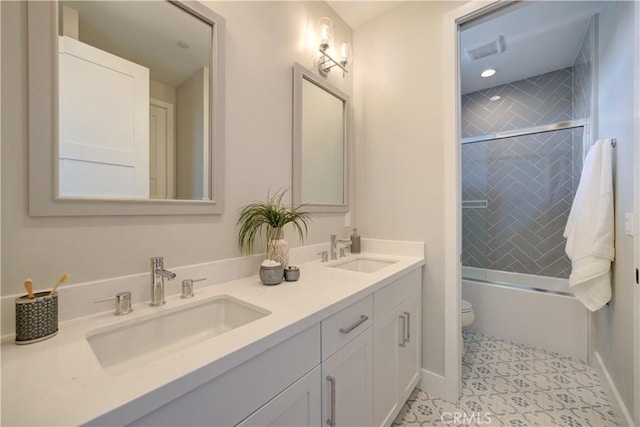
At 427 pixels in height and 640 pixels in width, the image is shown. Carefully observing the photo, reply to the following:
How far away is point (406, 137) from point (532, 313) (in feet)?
6.10

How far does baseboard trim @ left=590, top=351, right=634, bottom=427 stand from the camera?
1292mm

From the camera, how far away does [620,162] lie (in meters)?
1.44

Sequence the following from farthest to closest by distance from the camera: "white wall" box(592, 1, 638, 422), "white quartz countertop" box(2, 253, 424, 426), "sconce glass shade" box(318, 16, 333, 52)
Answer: "sconce glass shade" box(318, 16, 333, 52) → "white wall" box(592, 1, 638, 422) → "white quartz countertop" box(2, 253, 424, 426)

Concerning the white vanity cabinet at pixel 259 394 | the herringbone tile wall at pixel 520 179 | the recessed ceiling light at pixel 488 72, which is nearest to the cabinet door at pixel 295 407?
the white vanity cabinet at pixel 259 394

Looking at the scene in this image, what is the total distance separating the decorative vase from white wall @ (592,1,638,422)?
1722 millimetres

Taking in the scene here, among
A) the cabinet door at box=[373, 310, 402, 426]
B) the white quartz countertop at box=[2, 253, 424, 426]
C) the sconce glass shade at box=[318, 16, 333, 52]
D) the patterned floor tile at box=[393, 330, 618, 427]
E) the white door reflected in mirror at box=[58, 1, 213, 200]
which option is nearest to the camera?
the white quartz countertop at box=[2, 253, 424, 426]

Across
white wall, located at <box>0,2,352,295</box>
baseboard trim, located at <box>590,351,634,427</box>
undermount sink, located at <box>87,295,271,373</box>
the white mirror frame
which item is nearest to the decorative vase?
Result: white wall, located at <box>0,2,352,295</box>

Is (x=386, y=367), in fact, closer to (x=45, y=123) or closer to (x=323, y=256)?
(x=323, y=256)

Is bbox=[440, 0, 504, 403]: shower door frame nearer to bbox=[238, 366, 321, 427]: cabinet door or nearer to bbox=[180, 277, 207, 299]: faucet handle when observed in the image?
bbox=[238, 366, 321, 427]: cabinet door

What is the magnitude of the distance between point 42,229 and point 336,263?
51.3 inches

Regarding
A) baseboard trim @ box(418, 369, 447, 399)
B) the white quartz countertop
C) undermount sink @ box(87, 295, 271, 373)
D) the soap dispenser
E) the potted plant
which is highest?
the potted plant

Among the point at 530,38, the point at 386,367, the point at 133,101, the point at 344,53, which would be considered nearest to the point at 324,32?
the point at 344,53

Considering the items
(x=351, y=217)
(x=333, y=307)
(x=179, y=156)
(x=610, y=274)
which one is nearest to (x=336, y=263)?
(x=351, y=217)

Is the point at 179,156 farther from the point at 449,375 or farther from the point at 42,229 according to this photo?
the point at 449,375
